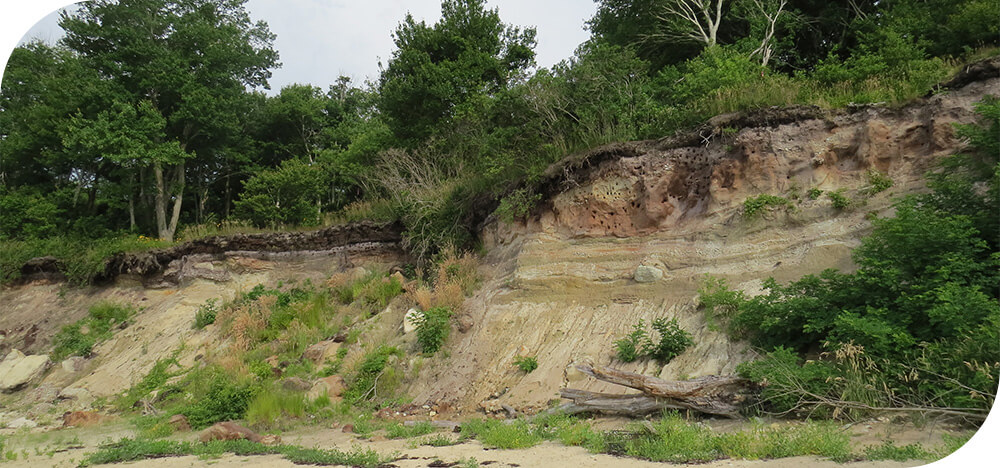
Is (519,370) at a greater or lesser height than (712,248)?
lesser

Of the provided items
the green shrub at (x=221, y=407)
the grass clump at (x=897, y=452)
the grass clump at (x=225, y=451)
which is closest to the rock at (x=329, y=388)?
the green shrub at (x=221, y=407)

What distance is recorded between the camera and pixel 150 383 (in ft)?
43.0

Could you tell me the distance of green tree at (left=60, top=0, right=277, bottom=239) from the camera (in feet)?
69.5

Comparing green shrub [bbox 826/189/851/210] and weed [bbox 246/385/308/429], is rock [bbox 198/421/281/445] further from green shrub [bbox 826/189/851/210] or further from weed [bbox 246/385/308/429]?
green shrub [bbox 826/189/851/210]

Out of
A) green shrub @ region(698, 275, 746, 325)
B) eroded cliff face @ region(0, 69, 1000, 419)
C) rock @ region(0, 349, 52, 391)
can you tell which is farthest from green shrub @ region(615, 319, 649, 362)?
rock @ region(0, 349, 52, 391)

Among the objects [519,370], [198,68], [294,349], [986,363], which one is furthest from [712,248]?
[198,68]

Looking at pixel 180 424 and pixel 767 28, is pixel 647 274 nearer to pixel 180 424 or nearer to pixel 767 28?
pixel 180 424

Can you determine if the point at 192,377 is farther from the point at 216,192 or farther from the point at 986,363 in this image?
the point at 216,192

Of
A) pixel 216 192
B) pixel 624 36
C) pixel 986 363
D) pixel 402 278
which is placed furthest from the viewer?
pixel 216 192

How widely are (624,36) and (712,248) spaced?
461 inches

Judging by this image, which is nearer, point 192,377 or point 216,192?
point 192,377

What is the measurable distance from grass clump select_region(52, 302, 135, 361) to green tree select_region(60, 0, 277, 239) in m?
6.16

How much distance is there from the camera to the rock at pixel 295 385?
1066 centimetres

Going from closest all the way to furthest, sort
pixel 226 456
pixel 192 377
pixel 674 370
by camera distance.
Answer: pixel 226 456
pixel 674 370
pixel 192 377
